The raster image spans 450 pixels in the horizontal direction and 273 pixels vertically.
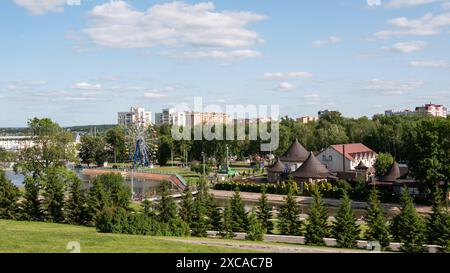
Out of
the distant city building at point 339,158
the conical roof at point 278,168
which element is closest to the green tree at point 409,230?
the conical roof at point 278,168

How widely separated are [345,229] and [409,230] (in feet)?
9.22

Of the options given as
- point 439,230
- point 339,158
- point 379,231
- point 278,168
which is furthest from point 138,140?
point 439,230

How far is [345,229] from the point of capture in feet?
71.7

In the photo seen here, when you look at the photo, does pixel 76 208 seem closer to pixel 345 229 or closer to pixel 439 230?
pixel 345 229

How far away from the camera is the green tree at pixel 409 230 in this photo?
21.2 m

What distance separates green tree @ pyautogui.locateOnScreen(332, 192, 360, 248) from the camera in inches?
850

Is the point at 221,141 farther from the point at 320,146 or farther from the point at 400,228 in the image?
the point at 400,228

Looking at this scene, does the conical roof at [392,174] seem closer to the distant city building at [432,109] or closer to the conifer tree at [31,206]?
the conifer tree at [31,206]

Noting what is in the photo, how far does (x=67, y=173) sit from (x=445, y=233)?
93.5 feet

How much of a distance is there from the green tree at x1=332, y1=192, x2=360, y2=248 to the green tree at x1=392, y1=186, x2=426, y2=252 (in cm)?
192

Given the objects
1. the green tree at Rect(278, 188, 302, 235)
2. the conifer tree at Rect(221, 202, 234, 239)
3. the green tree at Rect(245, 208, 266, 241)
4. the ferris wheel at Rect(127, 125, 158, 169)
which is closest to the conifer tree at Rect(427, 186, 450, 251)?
the green tree at Rect(278, 188, 302, 235)

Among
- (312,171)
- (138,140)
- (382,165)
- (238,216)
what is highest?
(138,140)
